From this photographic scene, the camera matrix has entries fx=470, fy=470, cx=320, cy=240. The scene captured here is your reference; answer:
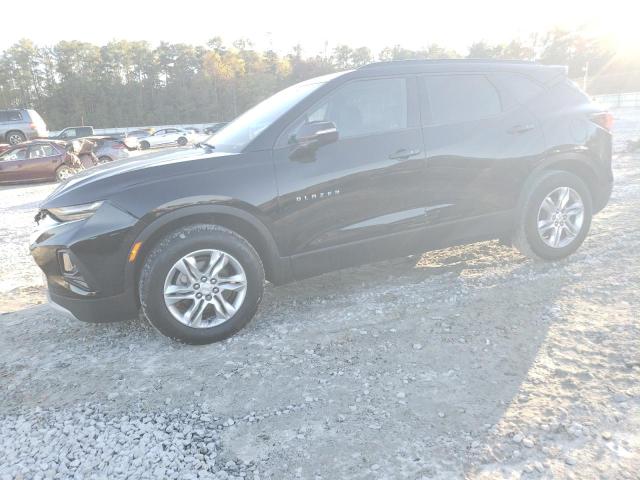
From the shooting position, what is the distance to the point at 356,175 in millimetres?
3439

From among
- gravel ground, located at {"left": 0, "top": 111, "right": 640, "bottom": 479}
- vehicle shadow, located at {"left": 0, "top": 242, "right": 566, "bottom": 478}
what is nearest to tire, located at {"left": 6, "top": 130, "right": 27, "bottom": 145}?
gravel ground, located at {"left": 0, "top": 111, "right": 640, "bottom": 479}

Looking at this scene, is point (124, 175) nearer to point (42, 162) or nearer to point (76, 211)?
point (76, 211)

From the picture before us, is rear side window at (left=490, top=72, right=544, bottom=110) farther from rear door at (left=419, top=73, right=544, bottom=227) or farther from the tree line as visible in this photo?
the tree line

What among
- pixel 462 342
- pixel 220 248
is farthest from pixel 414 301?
pixel 220 248

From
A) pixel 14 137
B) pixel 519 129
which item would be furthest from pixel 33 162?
pixel 519 129

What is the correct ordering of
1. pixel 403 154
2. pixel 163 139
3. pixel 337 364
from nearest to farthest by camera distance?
pixel 337 364 < pixel 403 154 < pixel 163 139

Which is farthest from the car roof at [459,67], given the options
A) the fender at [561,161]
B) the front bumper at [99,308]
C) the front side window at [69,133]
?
the front side window at [69,133]

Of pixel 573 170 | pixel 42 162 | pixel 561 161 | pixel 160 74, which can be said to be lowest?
pixel 573 170

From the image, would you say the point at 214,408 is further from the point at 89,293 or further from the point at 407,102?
the point at 407,102

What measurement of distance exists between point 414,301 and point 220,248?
5.19 ft

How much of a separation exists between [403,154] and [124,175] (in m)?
2.00

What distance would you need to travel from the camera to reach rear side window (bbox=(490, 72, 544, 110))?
13.5ft

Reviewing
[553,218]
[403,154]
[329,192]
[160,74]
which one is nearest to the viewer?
[329,192]

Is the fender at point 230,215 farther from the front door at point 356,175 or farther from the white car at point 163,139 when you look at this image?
the white car at point 163,139
